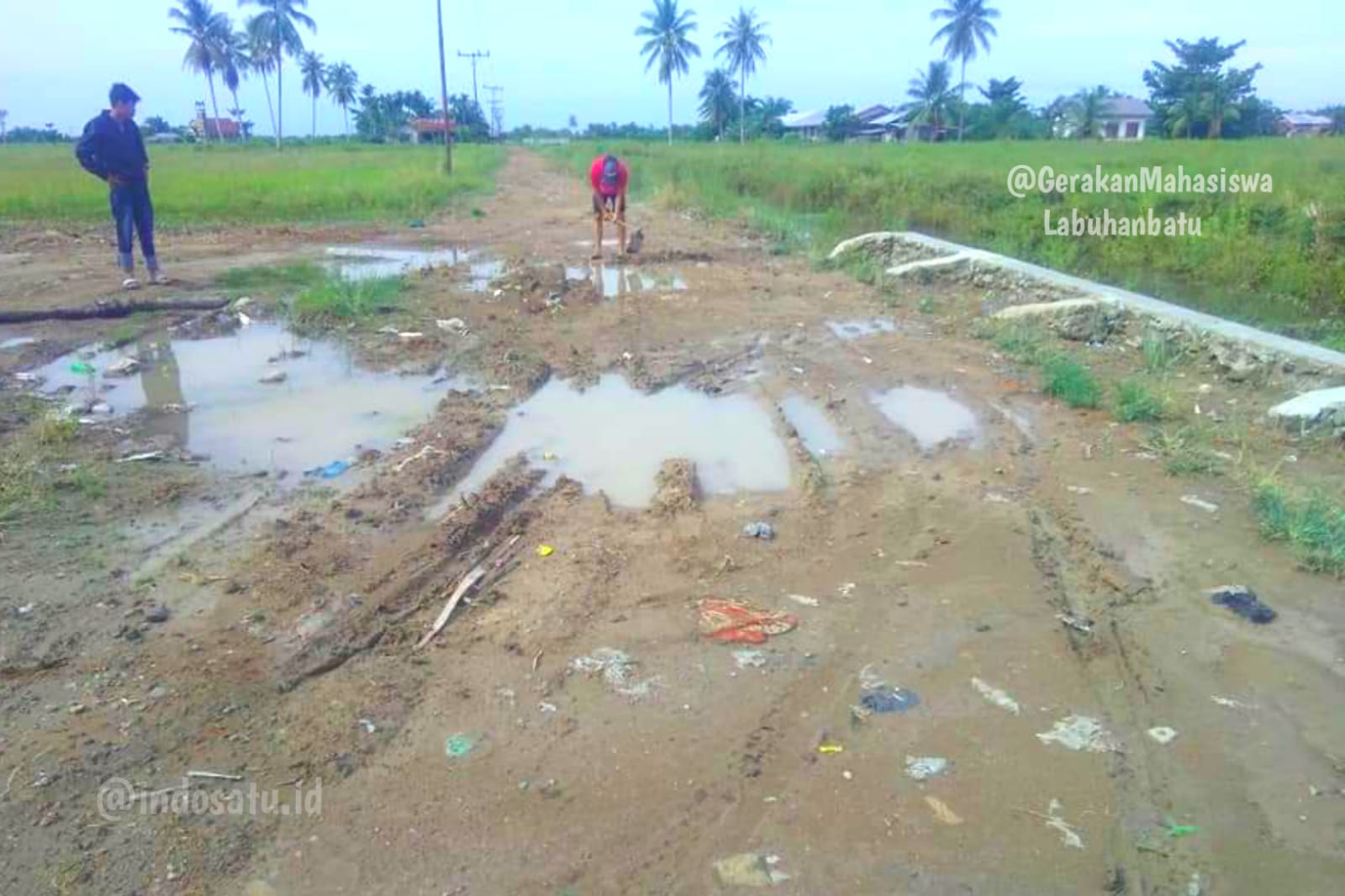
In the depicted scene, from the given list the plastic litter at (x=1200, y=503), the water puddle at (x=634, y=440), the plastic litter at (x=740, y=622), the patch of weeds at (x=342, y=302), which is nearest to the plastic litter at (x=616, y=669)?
the plastic litter at (x=740, y=622)

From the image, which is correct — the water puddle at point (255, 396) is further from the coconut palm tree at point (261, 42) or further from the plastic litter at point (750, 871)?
the coconut palm tree at point (261, 42)

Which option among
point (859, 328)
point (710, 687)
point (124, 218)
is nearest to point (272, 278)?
point (124, 218)

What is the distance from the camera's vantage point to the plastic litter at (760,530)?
4.13 meters

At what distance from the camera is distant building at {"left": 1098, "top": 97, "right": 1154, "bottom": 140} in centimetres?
5328

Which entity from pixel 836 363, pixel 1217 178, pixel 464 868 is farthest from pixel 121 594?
pixel 1217 178

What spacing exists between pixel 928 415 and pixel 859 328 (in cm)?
262

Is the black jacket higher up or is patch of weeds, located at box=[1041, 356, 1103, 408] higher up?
the black jacket

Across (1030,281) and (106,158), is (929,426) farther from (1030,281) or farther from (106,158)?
(106,158)

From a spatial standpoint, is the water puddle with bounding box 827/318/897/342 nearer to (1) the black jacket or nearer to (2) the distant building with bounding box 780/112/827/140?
(1) the black jacket

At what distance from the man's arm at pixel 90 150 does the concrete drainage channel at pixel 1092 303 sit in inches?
319

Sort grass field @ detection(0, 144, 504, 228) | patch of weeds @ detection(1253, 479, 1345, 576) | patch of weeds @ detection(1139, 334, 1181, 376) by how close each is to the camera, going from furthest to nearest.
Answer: grass field @ detection(0, 144, 504, 228) → patch of weeds @ detection(1139, 334, 1181, 376) → patch of weeds @ detection(1253, 479, 1345, 576)

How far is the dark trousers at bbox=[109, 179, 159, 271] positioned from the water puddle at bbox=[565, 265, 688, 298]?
4.26 meters

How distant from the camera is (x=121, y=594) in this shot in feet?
11.4

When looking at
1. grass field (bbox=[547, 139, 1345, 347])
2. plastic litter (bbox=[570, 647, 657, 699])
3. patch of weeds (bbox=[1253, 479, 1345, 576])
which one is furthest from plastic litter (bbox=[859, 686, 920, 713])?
grass field (bbox=[547, 139, 1345, 347])
